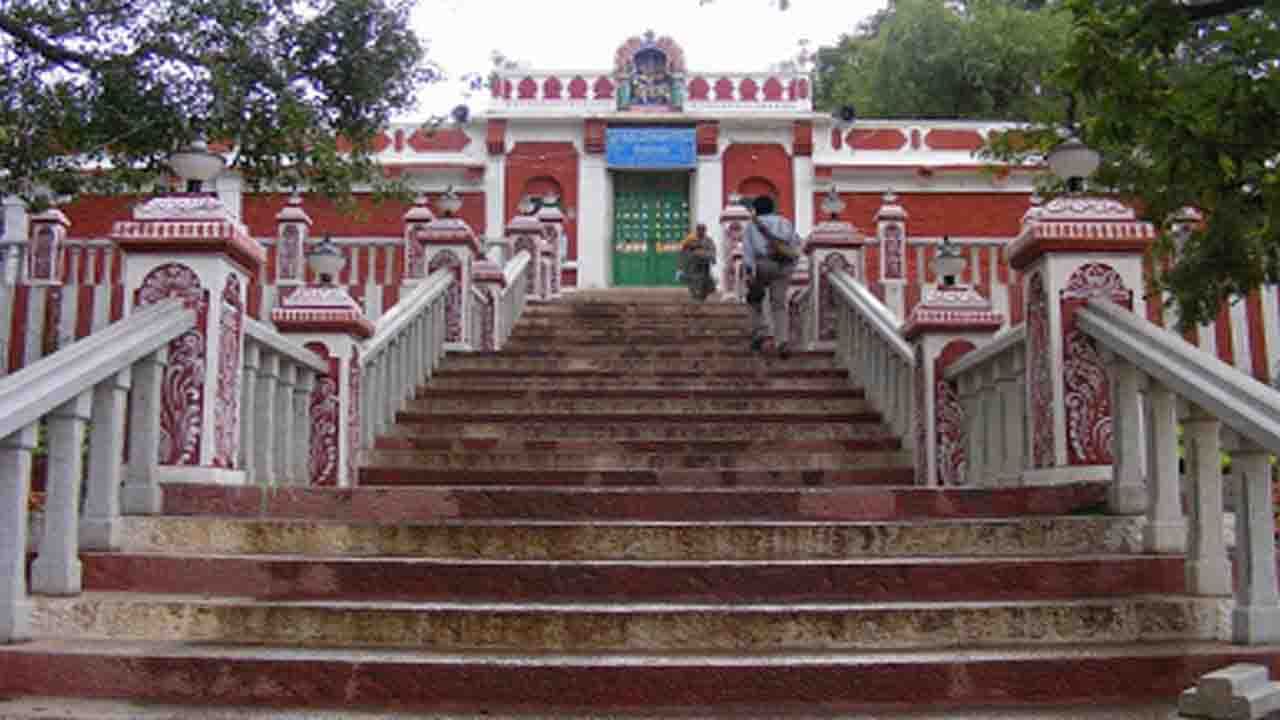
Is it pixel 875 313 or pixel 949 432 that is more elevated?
pixel 875 313

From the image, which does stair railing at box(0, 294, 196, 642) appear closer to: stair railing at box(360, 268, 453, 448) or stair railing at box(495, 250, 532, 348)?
stair railing at box(360, 268, 453, 448)

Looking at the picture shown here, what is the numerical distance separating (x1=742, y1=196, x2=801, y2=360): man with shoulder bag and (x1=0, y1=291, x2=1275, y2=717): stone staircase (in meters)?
4.92

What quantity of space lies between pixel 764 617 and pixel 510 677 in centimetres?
93

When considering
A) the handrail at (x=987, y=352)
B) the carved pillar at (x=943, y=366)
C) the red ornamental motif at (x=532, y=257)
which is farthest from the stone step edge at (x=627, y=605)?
the red ornamental motif at (x=532, y=257)

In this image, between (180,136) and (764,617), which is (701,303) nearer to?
(180,136)

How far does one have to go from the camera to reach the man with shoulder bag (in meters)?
10.3

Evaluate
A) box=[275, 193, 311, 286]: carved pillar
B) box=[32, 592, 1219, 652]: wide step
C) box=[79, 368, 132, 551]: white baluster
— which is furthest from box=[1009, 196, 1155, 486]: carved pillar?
box=[275, 193, 311, 286]: carved pillar

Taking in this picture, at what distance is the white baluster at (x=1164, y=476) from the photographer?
488cm

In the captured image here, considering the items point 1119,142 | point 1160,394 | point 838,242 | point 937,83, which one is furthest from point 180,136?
point 937,83

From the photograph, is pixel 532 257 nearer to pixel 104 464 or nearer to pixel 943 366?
pixel 943 366

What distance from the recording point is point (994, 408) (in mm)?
6652

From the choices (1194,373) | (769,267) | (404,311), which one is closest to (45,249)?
(404,311)

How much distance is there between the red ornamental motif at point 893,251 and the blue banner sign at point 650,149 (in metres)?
10.1

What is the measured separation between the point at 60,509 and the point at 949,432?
472cm
